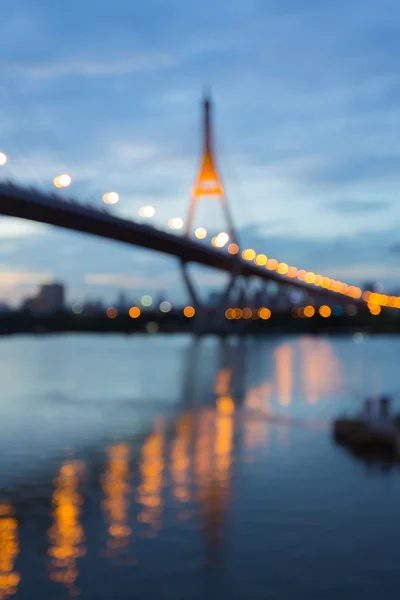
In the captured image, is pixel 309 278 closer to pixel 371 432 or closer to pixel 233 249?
pixel 233 249

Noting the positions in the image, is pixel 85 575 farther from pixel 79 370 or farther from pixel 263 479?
pixel 79 370

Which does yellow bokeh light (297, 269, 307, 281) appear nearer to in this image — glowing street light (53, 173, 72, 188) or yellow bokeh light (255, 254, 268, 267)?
yellow bokeh light (255, 254, 268, 267)

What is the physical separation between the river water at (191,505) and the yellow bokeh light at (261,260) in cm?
5690

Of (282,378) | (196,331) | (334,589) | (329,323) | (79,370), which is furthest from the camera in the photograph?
(329,323)

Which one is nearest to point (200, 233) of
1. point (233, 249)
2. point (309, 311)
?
point (233, 249)

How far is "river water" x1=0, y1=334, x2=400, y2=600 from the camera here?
12.1 metres

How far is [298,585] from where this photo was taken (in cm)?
1195

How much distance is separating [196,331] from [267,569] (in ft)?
257

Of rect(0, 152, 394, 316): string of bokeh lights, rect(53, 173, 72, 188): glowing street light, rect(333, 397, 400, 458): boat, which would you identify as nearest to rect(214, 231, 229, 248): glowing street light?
rect(0, 152, 394, 316): string of bokeh lights

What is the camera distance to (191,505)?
16266 millimetres

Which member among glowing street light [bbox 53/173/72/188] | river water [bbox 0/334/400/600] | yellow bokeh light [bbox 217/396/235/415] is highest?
glowing street light [bbox 53/173/72/188]

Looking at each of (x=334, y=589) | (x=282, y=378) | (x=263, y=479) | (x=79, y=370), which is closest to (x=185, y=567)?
(x=334, y=589)

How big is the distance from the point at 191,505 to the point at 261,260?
7693cm

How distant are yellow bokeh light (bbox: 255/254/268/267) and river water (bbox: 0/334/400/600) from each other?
187 feet
